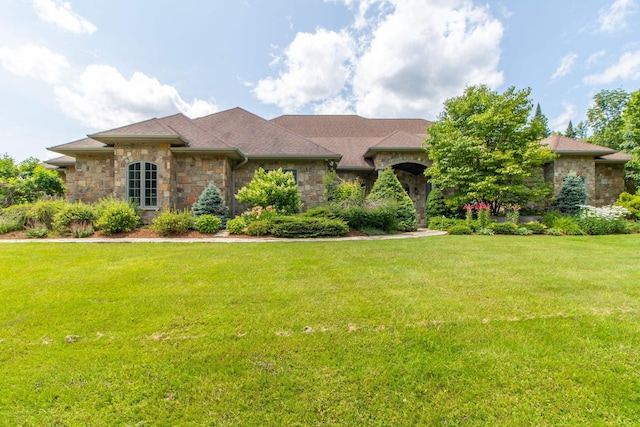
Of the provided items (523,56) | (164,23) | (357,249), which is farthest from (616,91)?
(164,23)

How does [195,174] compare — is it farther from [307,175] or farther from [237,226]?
[307,175]

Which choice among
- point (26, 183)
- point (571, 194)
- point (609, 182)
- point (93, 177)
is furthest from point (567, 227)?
point (26, 183)

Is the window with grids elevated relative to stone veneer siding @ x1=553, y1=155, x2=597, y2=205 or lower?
lower

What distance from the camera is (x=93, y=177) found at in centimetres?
1278

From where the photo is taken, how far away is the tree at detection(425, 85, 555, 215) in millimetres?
13031

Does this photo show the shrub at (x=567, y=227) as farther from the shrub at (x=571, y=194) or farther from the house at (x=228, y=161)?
the house at (x=228, y=161)

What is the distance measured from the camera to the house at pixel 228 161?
38.6ft

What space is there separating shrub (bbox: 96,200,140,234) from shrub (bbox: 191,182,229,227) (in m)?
2.16

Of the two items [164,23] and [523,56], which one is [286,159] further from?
[523,56]

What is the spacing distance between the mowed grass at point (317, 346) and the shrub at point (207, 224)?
189 inches

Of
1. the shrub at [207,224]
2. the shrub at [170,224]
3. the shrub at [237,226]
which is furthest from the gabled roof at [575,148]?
the shrub at [170,224]

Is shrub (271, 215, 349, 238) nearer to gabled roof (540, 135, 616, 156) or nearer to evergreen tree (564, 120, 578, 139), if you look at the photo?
gabled roof (540, 135, 616, 156)

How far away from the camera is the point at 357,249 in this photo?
24.4ft

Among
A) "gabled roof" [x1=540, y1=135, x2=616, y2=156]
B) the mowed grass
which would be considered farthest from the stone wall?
the mowed grass
